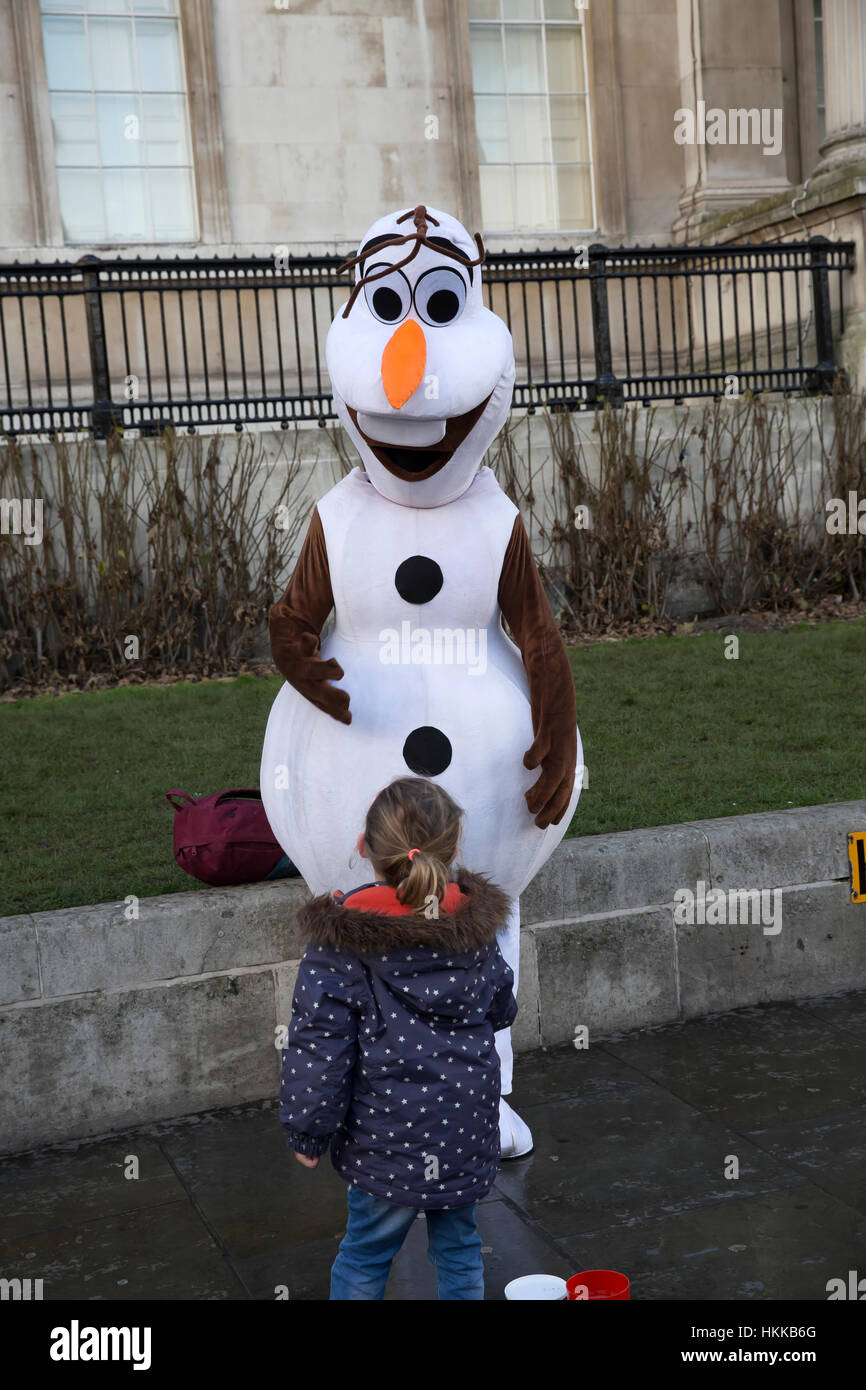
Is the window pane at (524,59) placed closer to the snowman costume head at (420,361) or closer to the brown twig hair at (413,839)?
the snowman costume head at (420,361)

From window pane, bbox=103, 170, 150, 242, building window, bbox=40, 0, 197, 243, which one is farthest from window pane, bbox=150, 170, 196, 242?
window pane, bbox=103, 170, 150, 242

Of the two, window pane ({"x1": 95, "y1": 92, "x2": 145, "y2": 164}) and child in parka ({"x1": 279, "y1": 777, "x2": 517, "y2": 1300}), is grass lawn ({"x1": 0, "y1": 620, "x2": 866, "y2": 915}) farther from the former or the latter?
window pane ({"x1": 95, "y1": 92, "x2": 145, "y2": 164})

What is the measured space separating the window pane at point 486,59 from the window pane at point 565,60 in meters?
0.52

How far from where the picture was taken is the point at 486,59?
1362 cm

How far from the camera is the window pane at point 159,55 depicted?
12609 mm

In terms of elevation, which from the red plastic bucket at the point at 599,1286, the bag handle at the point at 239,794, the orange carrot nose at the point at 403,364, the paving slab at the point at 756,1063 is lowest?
the paving slab at the point at 756,1063

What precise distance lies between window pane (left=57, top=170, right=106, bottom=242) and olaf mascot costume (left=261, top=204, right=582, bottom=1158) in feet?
32.8

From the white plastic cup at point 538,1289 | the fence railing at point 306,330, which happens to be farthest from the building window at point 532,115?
the white plastic cup at point 538,1289

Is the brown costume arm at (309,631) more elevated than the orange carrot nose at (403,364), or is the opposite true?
the orange carrot nose at (403,364)

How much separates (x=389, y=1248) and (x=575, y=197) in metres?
12.8

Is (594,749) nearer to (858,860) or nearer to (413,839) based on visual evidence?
(858,860)

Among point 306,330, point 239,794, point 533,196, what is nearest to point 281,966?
point 239,794

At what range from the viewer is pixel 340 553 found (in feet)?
11.6

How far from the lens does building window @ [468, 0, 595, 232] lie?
44.7ft
